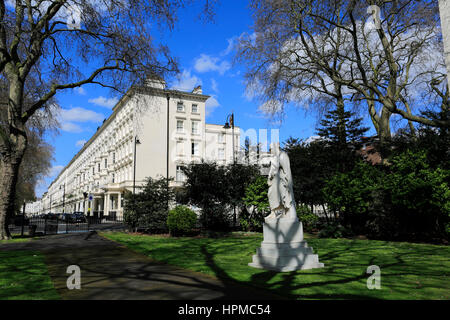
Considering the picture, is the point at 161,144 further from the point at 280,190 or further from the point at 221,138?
the point at 280,190

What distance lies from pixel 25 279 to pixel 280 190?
627 centimetres

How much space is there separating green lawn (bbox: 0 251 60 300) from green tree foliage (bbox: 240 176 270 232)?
39.9 feet

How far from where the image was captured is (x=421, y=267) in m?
8.13

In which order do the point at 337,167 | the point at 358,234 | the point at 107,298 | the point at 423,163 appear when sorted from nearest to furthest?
the point at 107,298, the point at 423,163, the point at 358,234, the point at 337,167

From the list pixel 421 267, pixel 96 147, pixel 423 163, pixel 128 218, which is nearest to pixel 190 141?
pixel 128 218

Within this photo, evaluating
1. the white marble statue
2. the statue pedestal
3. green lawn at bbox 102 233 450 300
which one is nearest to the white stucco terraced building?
green lawn at bbox 102 233 450 300

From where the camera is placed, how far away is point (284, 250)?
305 inches

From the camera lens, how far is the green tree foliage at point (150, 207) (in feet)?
66.2

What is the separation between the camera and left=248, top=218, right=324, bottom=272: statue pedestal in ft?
25.1

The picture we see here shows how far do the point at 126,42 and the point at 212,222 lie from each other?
12.1 meters

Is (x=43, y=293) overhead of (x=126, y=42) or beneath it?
beneath

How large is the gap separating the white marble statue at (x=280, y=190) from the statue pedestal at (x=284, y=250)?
1.07 ft

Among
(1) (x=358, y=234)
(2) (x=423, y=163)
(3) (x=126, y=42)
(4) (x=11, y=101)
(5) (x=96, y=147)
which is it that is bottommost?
(1) (x=358, y=234)
